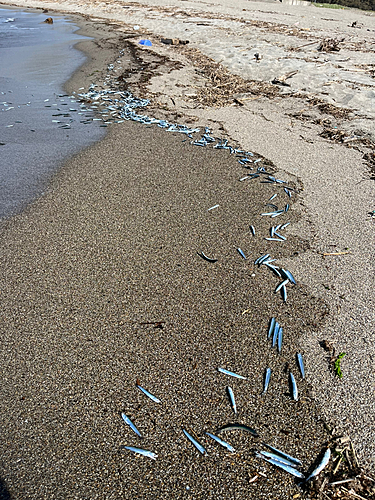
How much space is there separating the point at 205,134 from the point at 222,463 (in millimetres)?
4943

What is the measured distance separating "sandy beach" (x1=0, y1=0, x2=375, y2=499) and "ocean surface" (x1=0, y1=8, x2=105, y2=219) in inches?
13.4

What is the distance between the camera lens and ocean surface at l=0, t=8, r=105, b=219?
15.5 ft

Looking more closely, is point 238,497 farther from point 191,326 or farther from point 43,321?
point 43,321

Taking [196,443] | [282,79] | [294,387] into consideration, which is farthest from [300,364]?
[282,79]

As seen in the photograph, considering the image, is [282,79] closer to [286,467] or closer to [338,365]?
[338,365]

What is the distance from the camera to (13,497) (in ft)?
6.11

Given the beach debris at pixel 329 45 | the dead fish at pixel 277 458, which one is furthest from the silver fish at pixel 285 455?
the beach debris at pixel 329 45

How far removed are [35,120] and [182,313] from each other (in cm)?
533

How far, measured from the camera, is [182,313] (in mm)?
2859

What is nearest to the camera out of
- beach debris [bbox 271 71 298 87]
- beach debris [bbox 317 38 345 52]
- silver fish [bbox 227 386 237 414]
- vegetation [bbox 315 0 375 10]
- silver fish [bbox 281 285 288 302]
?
silver fish [bbox 227 386 237 414]

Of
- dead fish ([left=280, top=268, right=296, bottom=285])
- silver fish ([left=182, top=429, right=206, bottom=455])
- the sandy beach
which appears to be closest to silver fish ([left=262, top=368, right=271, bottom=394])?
the sandy beach

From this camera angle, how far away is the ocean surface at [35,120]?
4715 millimetres

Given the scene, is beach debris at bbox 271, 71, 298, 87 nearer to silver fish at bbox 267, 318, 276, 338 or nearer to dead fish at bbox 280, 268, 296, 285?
dead fish at bbox 280, 268, 296, 285

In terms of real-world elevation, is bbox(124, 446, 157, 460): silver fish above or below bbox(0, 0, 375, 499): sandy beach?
below
